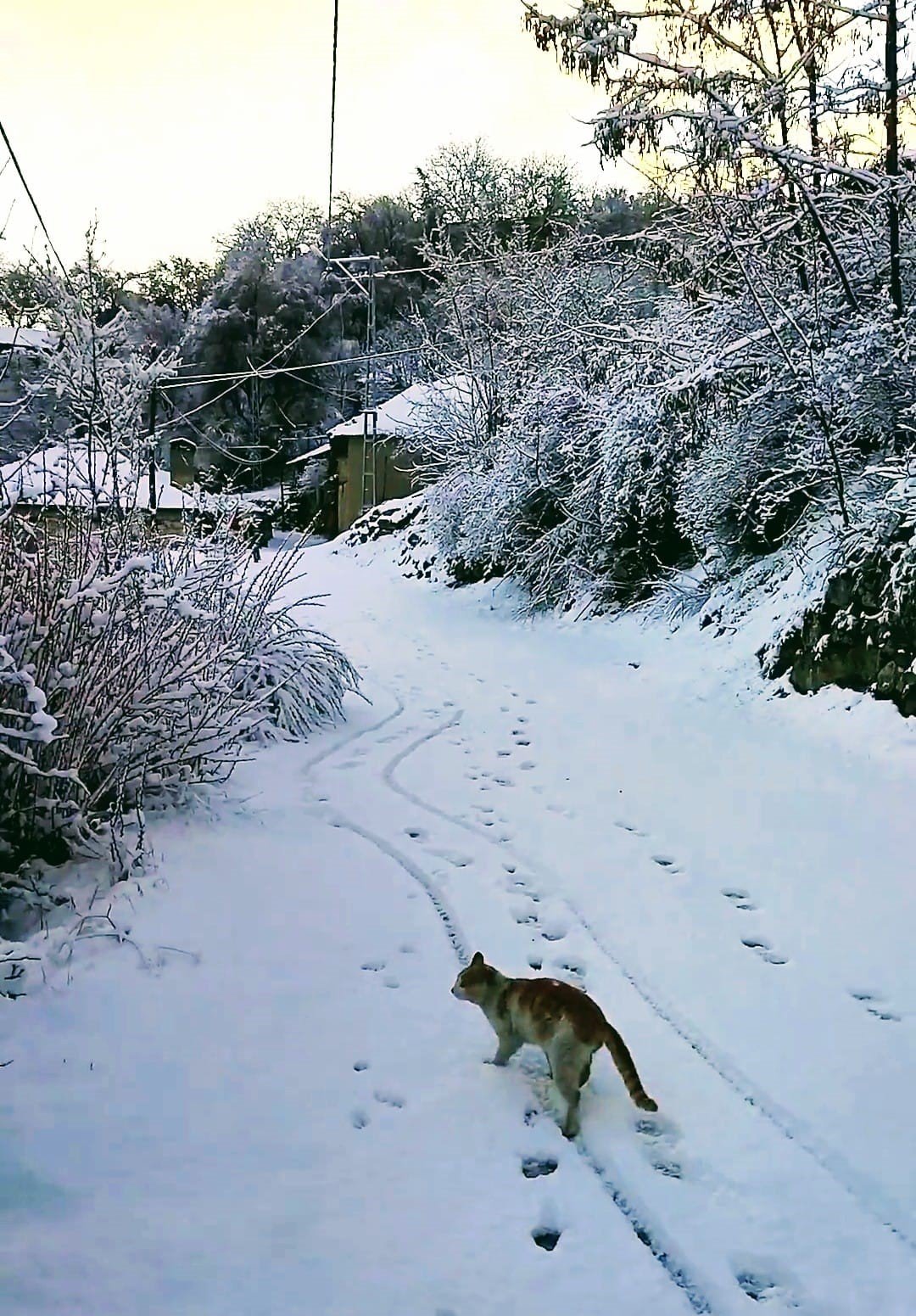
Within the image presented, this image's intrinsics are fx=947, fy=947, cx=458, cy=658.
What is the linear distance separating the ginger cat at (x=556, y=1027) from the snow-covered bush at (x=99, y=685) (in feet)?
4.99

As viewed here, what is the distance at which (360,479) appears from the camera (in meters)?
27.6

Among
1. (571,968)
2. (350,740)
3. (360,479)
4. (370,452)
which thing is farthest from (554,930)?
(360,479)

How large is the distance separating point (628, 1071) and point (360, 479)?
2612cm

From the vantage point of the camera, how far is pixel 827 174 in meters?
6.89

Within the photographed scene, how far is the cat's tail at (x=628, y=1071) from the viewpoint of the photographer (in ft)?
7.88

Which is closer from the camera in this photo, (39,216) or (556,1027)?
(556,1027)

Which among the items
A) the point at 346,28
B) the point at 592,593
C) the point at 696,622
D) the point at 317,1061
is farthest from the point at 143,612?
the point at 346,28

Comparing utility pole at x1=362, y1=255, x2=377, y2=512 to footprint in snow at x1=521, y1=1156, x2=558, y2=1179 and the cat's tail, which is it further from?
footprint in snow at x1=521, y1=1156, x2=558, y2=1179

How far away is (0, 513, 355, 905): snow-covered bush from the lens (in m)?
3.64

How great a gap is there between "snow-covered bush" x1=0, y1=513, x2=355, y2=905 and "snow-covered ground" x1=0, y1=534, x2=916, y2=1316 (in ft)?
1.10

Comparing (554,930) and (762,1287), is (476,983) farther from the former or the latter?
(762,1287)

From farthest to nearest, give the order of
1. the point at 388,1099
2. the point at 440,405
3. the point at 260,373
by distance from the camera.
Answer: the point at 440,405
the point at 260,373
the point at 388,1099

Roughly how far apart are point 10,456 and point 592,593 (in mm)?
7343

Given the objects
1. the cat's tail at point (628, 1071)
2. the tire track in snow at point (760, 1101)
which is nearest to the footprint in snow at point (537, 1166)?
the cat's tail at point (628, 1071)
